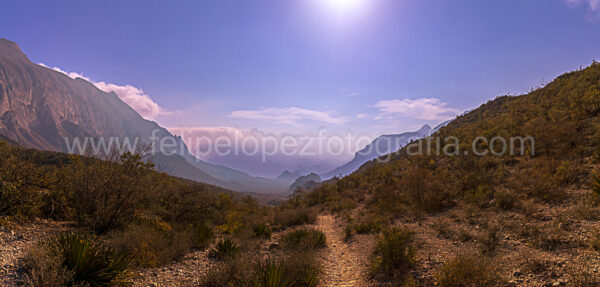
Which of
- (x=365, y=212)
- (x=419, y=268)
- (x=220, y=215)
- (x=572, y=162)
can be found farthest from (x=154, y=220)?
(x=572, y=162)

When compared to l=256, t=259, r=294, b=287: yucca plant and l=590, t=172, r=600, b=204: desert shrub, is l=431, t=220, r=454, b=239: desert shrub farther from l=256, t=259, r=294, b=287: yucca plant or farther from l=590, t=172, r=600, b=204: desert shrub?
l=256, t=259, r=294, b=287: yucca plant

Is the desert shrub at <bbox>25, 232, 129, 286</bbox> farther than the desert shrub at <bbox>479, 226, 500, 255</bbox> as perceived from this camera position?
No

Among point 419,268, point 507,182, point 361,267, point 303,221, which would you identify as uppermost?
point 507,182

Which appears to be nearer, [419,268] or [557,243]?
[557,243]

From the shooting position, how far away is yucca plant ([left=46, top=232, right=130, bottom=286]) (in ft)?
12.6

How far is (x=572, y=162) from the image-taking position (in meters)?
8.73

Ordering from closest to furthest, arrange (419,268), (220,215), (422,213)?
(419,268), (422,213), (220,215)

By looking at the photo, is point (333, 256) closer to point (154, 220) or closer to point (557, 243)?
point (557, 243)

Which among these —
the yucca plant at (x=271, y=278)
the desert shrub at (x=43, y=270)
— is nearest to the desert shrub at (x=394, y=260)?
the yucca plant at (x=271, y=278)

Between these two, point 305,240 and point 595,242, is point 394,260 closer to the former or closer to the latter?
point 305,240

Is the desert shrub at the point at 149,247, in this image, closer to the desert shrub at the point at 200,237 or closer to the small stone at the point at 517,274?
the desert shrub at the point at 200,237

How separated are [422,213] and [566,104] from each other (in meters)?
13.7

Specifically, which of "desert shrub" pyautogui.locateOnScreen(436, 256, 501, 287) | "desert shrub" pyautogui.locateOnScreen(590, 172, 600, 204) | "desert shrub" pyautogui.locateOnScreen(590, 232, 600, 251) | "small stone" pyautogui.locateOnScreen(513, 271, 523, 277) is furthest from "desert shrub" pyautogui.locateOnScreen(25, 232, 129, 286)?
"desert shrub" pyautogui.locateOnScreen(590, 172, 600, 204)

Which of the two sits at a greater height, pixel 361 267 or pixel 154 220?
pixel 154 220
